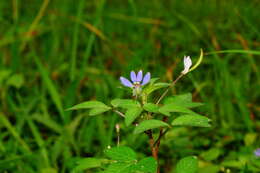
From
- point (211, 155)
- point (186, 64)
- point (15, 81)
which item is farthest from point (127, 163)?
point (15, 81)

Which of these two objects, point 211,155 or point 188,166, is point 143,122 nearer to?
point 188,166

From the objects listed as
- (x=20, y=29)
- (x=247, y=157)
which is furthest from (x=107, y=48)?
(x=247, y=157)

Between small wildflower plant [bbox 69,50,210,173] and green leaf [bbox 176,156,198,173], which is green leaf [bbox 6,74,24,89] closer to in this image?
small wildflower plant [bbox 69,50,210,173]

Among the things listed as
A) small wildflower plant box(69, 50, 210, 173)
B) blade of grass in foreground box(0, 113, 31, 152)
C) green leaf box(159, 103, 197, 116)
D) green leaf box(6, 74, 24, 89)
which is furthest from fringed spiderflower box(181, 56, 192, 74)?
green leaf box(6, 74, 24, 89)

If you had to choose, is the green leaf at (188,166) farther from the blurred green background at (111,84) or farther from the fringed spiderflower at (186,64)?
the blurred green background at (111,84)

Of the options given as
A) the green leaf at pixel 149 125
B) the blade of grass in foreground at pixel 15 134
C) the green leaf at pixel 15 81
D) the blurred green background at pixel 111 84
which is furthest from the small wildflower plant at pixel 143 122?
the green leaf at pixel 15 81

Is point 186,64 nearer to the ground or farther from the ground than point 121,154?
farther from the ground
